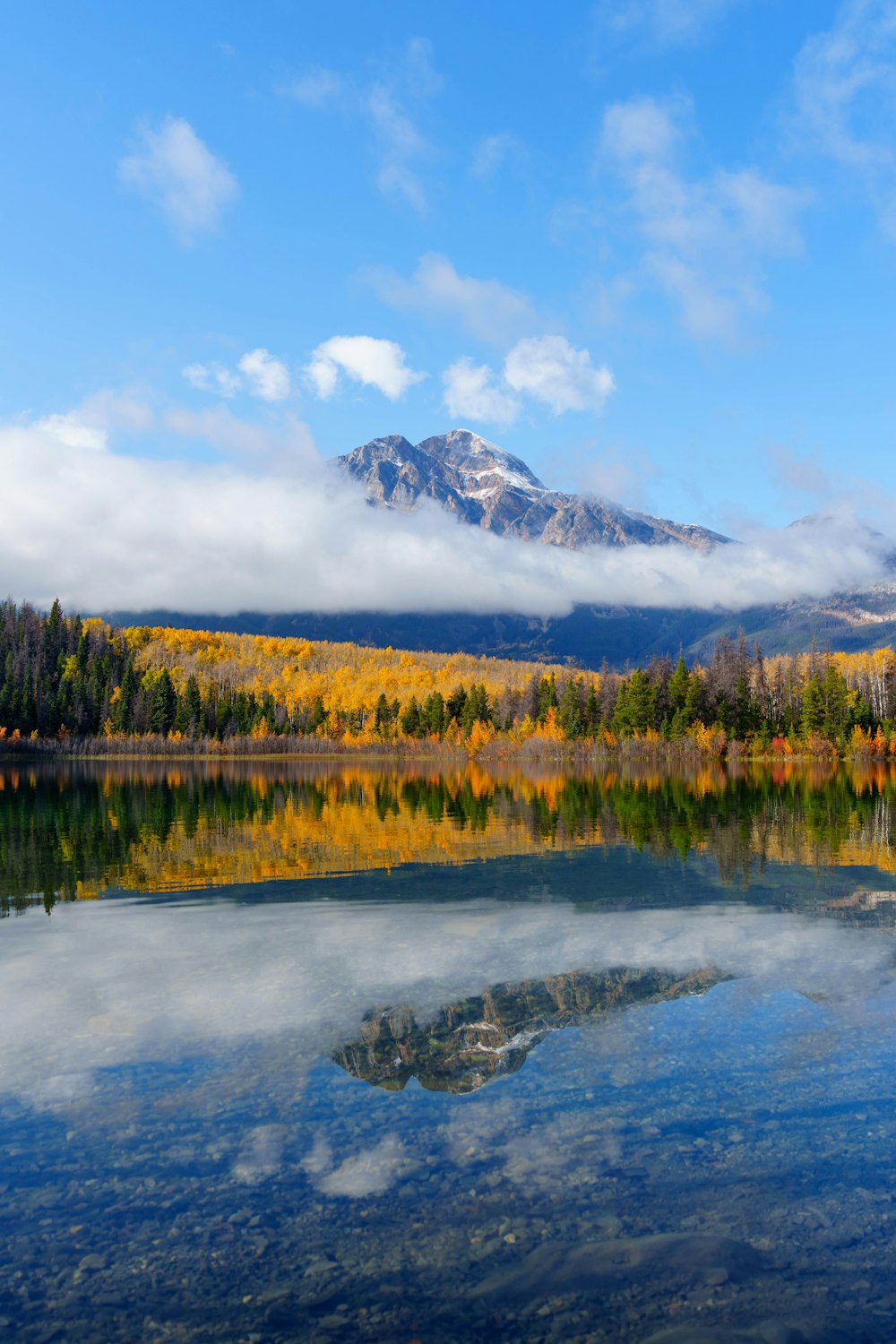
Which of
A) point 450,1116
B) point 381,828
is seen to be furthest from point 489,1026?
point 381,828

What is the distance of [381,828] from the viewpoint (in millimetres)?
46156

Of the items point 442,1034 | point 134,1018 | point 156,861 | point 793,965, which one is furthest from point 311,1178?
point 156,861

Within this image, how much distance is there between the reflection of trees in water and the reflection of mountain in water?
538 inches

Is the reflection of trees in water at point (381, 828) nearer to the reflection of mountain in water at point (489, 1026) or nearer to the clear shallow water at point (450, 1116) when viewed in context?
the clear shallow water at point (450, 1116)

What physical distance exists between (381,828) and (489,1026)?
32331 mm

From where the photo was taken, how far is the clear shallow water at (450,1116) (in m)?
7.67

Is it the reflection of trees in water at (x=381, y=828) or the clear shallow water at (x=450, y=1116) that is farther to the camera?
the reflection of trees in water at (x=381, y=828)

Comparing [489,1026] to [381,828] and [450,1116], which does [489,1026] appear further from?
[381,828]

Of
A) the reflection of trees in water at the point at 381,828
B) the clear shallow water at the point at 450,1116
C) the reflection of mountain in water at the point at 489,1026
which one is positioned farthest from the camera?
the reflection of trees in water at the point at 381,828

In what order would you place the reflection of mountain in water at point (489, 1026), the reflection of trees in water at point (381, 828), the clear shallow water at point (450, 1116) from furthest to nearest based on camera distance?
the reflection of trees in water at point (381, 828)
the reflection of mountain in water at point (489, 1026)
the clear shallow water at point (450, 1116)

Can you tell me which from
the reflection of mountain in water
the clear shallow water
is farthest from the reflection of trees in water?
the reflection of mountain in water

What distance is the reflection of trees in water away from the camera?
3189cm

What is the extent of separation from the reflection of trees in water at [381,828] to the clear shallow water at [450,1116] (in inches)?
252

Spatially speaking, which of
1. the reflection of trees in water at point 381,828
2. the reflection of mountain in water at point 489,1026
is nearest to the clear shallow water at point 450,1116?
the reflection of mountain in water at point 489,1026
